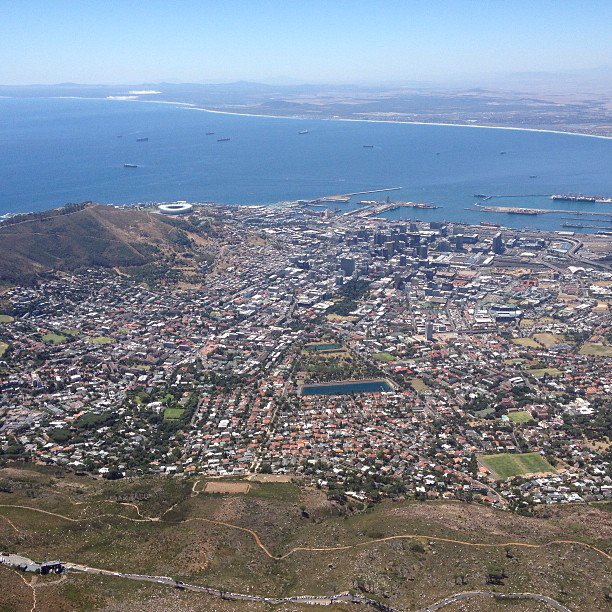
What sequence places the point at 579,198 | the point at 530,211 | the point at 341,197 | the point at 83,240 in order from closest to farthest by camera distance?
the point at 83,240 < the point at 530,211 < the point at 579,198 < the point at 341,197

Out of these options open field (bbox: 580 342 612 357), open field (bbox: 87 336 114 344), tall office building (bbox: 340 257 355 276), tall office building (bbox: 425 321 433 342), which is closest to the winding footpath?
open field (bbox: 87 336 114 344)

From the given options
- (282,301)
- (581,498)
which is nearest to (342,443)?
(581,498)

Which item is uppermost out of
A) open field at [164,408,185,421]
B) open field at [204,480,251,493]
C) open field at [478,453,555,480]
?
open field at [204,480,251,493]

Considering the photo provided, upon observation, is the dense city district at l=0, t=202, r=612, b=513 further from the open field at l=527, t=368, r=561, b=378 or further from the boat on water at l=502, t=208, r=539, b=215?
the boat on water at l=502, t=208, r=539, b=215

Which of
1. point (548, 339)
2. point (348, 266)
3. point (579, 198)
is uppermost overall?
point (579, 198)

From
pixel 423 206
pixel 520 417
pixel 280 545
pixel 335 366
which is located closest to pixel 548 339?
pixel 520 417

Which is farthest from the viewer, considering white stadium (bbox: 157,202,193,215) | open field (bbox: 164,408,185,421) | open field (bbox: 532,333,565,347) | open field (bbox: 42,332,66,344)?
white stadium (bbox: 157,202,193,215)

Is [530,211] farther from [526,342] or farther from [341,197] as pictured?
[526,342]
